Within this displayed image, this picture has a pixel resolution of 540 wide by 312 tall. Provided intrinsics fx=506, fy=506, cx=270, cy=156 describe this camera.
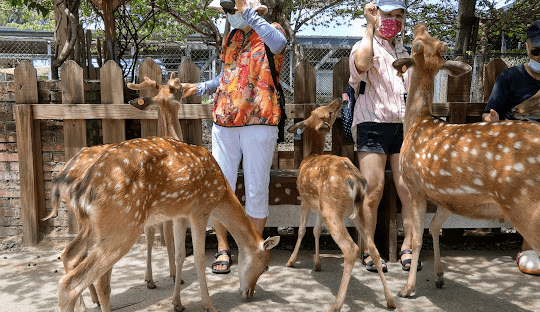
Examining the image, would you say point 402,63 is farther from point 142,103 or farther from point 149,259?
point 149,259

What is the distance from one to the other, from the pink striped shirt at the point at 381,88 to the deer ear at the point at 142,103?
6.11 ft

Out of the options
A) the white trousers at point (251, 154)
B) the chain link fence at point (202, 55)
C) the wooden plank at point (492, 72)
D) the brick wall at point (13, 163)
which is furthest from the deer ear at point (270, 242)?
the chain link fence at point (202, 55)

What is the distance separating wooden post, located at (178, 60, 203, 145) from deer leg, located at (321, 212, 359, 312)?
2.03 metres

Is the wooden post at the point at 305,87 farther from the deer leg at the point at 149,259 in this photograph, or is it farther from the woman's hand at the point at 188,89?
the deer leg at the point at 149,259

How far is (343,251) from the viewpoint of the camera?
394 cm

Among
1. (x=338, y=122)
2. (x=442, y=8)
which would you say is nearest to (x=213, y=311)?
(x=338, y=122)

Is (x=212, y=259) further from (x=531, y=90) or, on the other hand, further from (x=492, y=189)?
(x=531, y=90)

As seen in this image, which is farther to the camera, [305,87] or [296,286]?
[305,87]

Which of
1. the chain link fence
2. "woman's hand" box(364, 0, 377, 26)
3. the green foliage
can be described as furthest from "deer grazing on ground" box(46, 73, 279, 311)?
the chain link fence

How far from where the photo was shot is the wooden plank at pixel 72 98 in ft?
17.6

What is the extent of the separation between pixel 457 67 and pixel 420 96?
39 centimetres

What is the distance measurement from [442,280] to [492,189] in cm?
137

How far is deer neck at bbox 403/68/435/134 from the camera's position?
4.42 m

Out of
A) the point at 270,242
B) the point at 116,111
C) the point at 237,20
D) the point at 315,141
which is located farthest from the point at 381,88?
the point at 116,111
